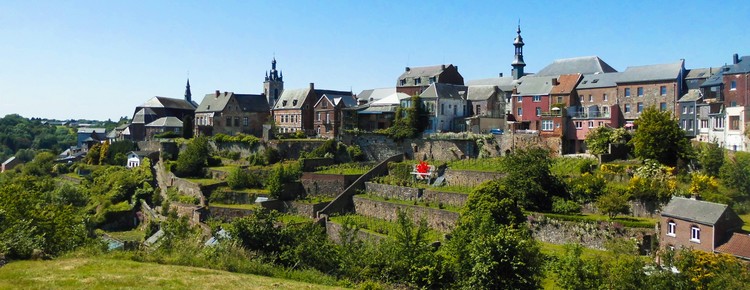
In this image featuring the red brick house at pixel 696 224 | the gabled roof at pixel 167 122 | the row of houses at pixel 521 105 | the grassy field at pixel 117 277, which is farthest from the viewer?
the gabled roof at pixel 167 122

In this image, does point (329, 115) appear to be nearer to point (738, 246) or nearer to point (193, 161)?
point (193, 161)

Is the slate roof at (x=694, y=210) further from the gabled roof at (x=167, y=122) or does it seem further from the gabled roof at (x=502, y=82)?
the gabled roof at (x=167, y=122)

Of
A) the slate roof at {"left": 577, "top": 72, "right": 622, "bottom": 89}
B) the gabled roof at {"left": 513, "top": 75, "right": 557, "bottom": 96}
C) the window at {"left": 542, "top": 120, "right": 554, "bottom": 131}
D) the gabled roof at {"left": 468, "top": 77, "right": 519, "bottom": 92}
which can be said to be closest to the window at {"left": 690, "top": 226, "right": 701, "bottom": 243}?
the window at {"left": 542, "top": 120, "right": 554, "bottom": 131}

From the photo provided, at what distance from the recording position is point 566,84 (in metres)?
47.0

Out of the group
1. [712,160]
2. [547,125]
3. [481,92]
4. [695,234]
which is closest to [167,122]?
[481,92]

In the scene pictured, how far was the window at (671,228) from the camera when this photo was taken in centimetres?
2606

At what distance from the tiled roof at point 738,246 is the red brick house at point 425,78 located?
110 feet

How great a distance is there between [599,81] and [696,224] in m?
23.0

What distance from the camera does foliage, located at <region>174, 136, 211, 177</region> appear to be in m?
49.0

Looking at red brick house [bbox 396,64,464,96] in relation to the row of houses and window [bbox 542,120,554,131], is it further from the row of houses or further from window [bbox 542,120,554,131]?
window [bbox 542,120,554,131]

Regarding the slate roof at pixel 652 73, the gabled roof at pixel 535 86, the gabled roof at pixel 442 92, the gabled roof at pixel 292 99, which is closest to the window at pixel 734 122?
the slate roof at pixel 652 73

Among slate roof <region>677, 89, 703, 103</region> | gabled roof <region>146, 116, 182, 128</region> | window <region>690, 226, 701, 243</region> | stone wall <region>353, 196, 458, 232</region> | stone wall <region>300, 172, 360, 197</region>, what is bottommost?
stone wall <region>353, 196, 458, 232</region>

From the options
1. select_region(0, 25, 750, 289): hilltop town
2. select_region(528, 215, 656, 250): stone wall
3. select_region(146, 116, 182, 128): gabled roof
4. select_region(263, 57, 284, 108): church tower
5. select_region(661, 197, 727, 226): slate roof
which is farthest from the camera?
select_region(263, 57, 284, 108): church tower

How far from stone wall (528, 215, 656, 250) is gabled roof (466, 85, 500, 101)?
72.1 feet
